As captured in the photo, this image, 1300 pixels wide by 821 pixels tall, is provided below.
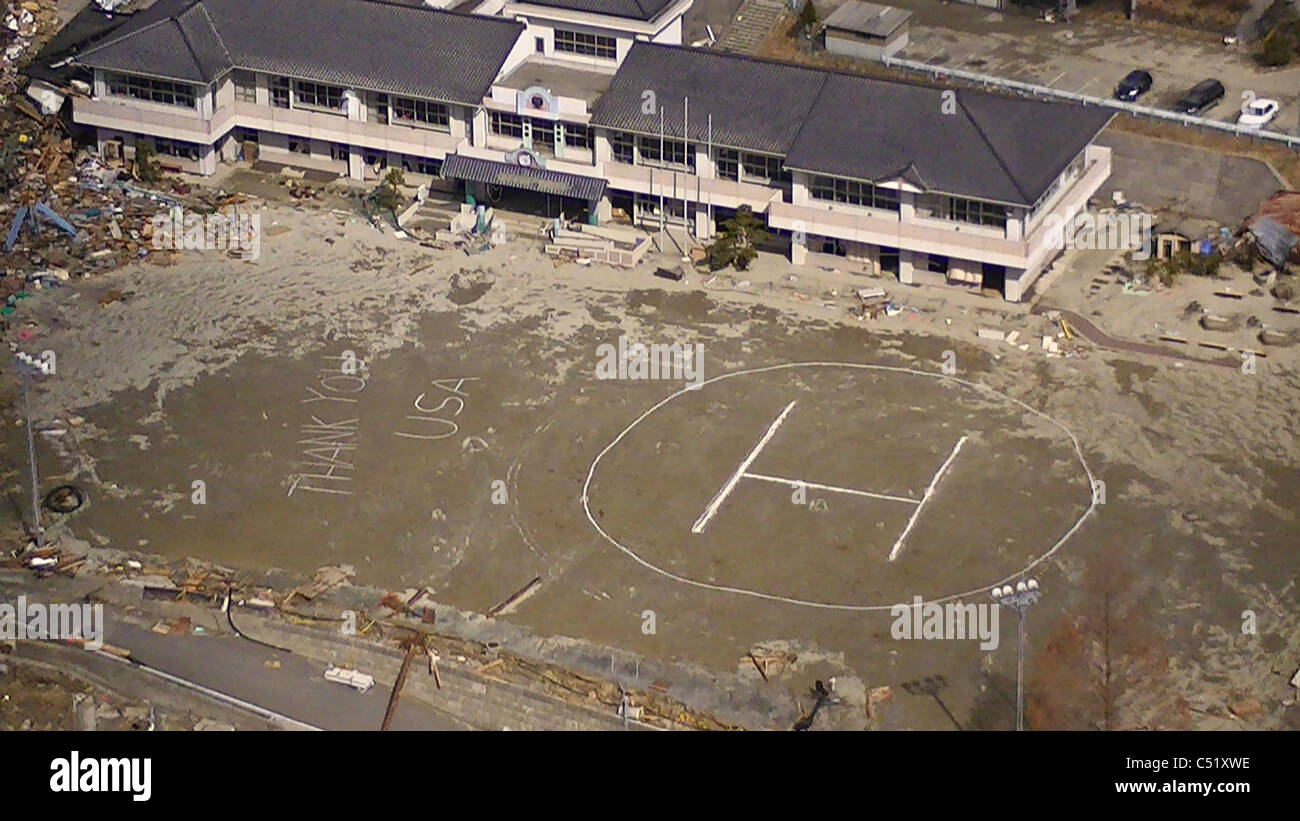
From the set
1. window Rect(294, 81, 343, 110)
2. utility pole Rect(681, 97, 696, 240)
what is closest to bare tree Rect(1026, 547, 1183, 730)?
utility pole Rect(681, 97, 696, 240)

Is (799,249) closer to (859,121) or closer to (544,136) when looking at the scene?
(859,121)

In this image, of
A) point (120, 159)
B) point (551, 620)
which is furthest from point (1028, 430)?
point (120, 159)

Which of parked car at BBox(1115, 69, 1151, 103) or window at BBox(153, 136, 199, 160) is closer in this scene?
window at BBox(153, 136, 199, 160)

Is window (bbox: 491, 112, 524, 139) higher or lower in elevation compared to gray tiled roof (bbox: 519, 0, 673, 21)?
lower

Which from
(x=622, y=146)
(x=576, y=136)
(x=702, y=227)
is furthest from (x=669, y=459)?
(x=576, y=136)

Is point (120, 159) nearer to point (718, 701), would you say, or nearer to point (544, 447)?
point (544, 447)

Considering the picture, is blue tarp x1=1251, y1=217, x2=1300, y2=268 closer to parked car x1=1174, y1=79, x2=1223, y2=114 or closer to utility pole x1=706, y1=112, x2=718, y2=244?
parked car x1=1174, y1=79, x2=1223, y2=114

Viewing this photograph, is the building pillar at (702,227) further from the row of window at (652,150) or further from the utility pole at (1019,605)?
the utility pole at (1019,605)
